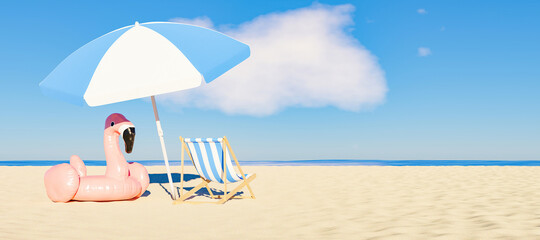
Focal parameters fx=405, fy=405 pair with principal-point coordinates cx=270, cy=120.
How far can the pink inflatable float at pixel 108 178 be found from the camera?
4.84 m

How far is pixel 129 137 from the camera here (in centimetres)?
509

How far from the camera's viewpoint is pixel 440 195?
5453 millimetres

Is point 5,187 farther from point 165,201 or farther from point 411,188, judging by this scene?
point 411,188

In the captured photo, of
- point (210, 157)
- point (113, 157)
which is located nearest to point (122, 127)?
point (113, 157)

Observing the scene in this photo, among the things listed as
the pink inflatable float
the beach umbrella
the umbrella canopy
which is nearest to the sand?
the pink inflatable float

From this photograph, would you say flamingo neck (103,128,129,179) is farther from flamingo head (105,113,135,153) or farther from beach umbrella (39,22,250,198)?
beach umbrella (39,22,250,198)

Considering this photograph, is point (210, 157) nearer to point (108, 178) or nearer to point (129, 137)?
point (129, 137)

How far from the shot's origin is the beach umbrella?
14.2 ft

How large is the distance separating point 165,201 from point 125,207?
26.8 inches

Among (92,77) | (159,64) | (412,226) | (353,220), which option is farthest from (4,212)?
(412,226)

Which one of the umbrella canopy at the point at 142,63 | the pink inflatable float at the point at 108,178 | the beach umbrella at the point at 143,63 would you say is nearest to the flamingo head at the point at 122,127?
the pink inflatable float at the point at 108,178

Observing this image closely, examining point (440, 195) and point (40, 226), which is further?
point (440, 195)

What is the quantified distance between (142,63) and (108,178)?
5.19 feet

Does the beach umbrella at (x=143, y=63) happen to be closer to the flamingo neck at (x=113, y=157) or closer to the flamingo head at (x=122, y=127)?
the flamingo head at (x=122, y=127)
